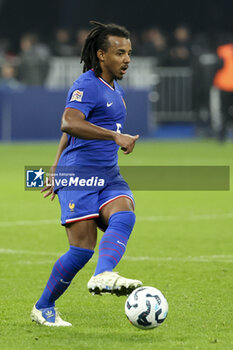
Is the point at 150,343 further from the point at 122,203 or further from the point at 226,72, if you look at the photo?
the point at 226,72

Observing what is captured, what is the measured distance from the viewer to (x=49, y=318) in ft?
20.6

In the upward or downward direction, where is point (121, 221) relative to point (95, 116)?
downward

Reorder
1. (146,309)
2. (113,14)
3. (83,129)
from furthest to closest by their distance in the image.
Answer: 1. (113,14)
2. (83,129)
3. (146,309)

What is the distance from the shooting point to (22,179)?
1673 cm

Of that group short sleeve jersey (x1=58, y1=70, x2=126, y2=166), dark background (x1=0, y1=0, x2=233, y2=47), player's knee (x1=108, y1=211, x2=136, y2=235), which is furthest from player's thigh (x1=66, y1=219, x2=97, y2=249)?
dark background (x1=0, y1=0, x2=233, y2=47)

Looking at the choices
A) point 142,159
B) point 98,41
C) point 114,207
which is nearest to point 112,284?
point 114,207

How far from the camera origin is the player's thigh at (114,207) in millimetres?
6156

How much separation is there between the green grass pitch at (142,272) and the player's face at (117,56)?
162 cm

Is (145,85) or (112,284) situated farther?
(145,85)

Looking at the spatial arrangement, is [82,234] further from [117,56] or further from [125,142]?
[117,56]

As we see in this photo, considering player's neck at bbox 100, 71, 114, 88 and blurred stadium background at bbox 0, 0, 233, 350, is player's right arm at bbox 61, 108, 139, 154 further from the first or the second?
blurred stadium background at bbox 0, 0, 233, 350

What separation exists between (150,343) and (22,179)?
1115cm

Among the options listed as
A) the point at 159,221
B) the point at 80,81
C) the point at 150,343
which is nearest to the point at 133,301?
the point at 150,343

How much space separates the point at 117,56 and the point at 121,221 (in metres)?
1.04
